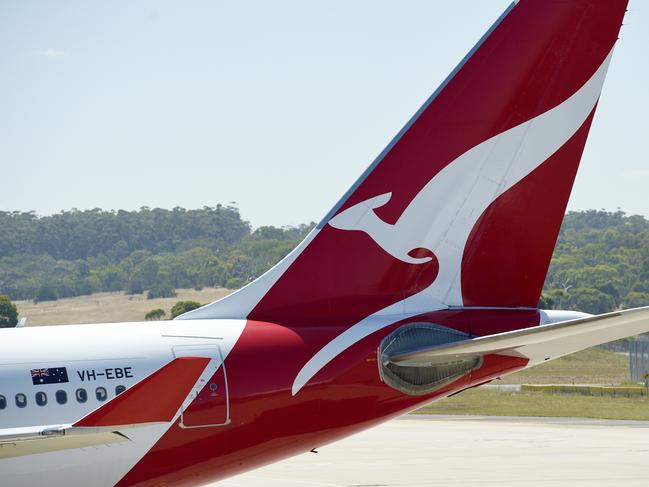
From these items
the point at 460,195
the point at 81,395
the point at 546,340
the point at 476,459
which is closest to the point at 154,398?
the point at 81,395

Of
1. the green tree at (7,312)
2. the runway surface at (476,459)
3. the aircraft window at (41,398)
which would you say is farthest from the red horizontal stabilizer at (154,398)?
the green tree at (7,312)

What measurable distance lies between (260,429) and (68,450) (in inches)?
101

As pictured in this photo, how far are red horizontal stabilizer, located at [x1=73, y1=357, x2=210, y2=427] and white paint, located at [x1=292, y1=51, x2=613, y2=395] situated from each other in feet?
10.2

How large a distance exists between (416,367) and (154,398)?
376 centimetres

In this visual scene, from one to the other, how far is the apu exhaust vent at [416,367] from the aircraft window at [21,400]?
4.85 metres

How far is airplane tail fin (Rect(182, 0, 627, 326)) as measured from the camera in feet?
55.1

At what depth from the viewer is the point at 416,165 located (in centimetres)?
1681

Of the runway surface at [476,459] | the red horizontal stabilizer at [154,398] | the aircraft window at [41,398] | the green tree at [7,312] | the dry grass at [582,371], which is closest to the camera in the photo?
the aircraft window at [41,398]

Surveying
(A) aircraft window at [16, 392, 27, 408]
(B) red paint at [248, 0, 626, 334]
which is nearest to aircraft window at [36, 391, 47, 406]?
(A) aircraft window at [16, 392, 27, 408]

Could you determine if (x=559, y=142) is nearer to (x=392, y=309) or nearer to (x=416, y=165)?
(x=416, y=165)

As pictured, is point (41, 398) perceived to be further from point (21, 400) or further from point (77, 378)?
point (77, 378)

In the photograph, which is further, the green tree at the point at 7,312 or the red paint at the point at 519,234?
the green tree at the point at 7,312

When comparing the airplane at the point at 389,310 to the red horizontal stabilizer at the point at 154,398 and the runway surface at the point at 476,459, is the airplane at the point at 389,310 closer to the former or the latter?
the red horizontal stabilizer at the point at 154,398

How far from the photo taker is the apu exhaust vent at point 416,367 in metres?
16.0
